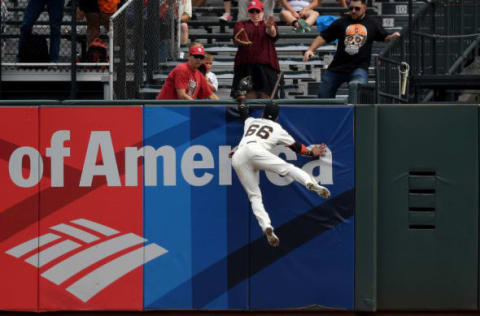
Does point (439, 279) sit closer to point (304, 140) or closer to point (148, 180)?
point (304, 140)

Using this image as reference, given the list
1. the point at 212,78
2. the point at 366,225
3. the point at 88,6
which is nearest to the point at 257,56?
the point at 212,78

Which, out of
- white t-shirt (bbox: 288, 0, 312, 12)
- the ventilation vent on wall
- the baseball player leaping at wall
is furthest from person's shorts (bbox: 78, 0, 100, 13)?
the ventilation vent on wall

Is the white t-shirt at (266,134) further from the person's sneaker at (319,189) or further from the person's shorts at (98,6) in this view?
the person's shorts at (98,6)

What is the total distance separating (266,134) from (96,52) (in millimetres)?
4559

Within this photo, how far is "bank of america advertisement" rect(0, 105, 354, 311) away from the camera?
940 centimetres

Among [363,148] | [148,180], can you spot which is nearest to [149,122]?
[148,180]

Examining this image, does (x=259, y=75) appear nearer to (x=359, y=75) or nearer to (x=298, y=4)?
(x=359, y=75)

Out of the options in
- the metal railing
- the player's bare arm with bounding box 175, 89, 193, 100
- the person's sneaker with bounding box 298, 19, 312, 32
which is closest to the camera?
the player's bare arm with bounding box 175, 89, 193, 100

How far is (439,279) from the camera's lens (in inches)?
368

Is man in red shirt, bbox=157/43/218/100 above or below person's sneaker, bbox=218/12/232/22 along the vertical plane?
below

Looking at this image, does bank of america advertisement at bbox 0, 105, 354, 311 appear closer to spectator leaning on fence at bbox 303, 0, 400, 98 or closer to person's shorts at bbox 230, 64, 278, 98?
spectator leaning on fence at bbox 303, 0, 400, 98

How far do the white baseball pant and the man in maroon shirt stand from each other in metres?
3.68

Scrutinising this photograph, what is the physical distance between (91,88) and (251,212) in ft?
14.7

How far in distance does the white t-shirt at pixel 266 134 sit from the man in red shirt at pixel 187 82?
6.27 ft
